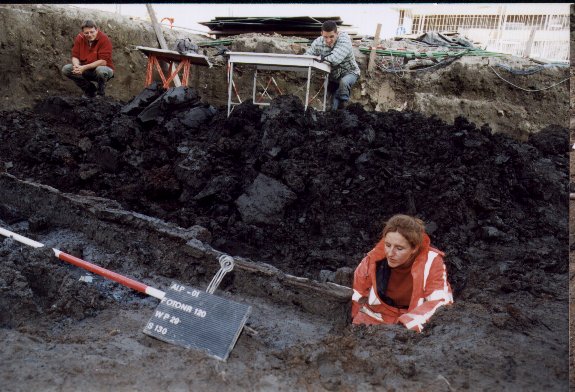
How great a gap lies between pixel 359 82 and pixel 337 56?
136 inches

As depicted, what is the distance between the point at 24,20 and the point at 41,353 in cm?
757

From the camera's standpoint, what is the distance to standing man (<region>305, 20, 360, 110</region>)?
6941mm

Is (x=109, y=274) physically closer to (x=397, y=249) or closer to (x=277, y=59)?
(x=397, y=249)

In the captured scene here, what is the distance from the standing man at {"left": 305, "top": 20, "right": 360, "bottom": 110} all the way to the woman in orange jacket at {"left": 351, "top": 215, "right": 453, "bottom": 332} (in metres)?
3.88

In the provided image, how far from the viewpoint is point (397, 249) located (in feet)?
11.3

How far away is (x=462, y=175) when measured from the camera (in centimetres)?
500

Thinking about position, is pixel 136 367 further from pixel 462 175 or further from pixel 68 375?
pixel 462 175

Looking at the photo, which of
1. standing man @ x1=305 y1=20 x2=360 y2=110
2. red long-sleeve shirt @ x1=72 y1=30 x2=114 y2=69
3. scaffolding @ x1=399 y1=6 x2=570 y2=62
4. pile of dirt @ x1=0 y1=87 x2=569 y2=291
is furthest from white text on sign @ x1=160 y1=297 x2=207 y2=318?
red long-sleeve shirt @ x1=72 y1=30 x2=114 y2=69

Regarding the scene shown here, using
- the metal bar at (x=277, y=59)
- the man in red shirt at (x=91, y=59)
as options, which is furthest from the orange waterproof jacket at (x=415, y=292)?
the man in red shirt at (x=91, y=59)

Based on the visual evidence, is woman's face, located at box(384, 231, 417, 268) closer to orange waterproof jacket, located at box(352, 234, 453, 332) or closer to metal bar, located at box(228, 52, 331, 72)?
orange waterproof jacket, located at box(352, 234, 453, 332)

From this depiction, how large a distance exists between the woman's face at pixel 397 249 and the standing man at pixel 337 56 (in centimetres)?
388

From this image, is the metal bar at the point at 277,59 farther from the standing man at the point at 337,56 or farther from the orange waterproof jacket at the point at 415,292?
the orange waterproof jacket at the point at 415,292

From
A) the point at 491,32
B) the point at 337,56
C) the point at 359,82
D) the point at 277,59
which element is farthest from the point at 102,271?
the point at 491,32

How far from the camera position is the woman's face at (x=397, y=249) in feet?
11.2
